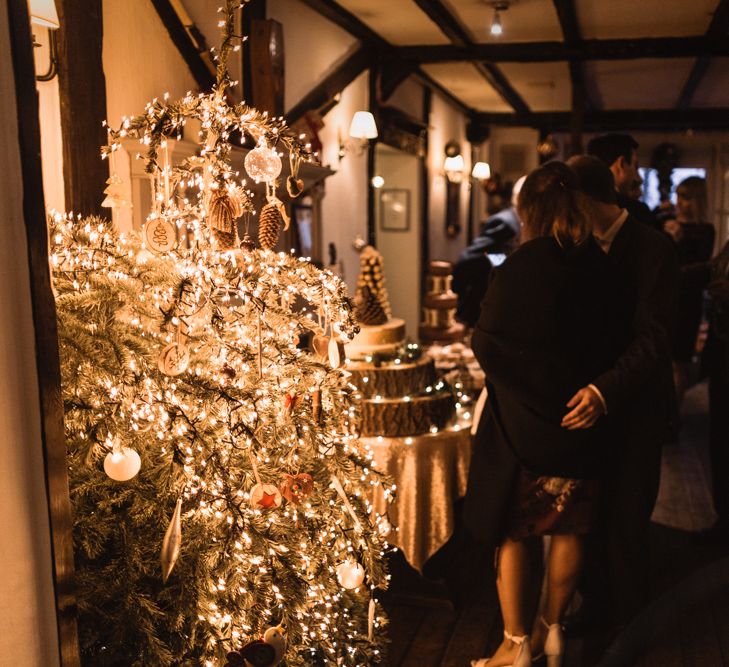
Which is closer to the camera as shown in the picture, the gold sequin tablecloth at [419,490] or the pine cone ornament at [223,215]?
the pine cone ornament at [223,215]

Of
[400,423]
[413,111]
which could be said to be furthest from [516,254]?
[413,111]

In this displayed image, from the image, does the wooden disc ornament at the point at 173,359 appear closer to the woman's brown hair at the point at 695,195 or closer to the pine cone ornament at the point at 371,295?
the pine cone ornament at the point at 371,295

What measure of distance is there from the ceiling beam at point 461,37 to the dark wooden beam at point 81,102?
2.85m

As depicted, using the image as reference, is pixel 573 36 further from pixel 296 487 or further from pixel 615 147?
pixel 296 487

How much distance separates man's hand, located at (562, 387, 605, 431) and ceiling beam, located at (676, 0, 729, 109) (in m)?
3.74

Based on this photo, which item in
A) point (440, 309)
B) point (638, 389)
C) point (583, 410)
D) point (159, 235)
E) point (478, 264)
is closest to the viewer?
point (159, 235)

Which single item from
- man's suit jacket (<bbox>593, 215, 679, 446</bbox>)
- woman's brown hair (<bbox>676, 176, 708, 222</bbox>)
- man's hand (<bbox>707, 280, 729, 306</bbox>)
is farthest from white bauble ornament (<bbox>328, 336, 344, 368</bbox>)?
woman's brown hair (<bbox>676, 176, 708, 222</bbox>)

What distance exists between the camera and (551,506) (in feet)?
7.88

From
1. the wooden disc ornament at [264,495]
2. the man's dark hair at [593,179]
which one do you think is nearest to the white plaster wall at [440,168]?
the man's dark hair at [593,179]

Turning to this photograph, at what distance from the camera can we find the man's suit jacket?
94.3 inches

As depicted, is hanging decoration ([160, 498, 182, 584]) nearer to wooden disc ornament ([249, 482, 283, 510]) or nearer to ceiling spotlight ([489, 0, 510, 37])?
wooden disc ornament ([249, 482, 283, 510])

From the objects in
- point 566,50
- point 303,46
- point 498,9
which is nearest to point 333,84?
point 303,46

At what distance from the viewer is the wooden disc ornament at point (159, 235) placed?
1.74 meters

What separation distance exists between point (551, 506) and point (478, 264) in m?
2.53
